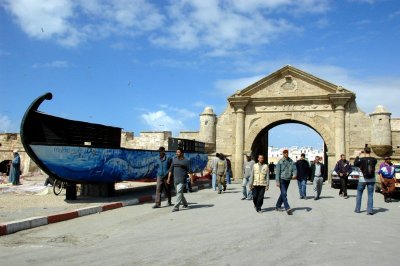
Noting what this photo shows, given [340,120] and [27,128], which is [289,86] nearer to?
[340,120]

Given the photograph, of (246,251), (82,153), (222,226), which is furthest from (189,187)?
(246,251)

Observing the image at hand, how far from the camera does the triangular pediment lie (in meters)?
25.1

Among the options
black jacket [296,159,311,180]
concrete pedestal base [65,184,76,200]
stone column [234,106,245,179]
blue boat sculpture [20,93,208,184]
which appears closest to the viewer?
blue boat sculpture [20,93,208,184]

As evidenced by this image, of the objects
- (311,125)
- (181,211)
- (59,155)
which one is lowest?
(181,211)

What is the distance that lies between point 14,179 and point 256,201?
12517 mm

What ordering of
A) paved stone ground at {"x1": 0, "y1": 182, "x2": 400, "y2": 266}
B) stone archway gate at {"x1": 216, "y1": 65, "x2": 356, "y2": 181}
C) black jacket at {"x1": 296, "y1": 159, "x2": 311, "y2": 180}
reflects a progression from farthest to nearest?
stone archway gate at {"x1": 216, "y1": 65, "x2": 356, "y2": 181}, black jacket at {"x1": 296, "y1": 159, "x2": 311, "y2": 180}, paved stone ground at {"x1": 0, "y1": 182, "x2": 400, "y2": 266}

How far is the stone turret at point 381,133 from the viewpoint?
23359mm

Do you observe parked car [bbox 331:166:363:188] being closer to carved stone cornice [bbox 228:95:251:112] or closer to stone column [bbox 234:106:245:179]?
stone column [bbox 234:106:245:179]

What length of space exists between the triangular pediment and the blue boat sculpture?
45.8ft

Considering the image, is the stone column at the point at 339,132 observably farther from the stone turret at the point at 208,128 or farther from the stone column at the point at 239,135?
the stone turret at the point at 208,128

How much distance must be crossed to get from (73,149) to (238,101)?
53.1 ft

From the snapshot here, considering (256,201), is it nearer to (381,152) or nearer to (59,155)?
(59,155)

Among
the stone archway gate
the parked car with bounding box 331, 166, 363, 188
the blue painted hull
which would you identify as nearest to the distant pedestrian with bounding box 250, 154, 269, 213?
the blue painted hull

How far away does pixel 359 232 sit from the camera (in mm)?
7586
